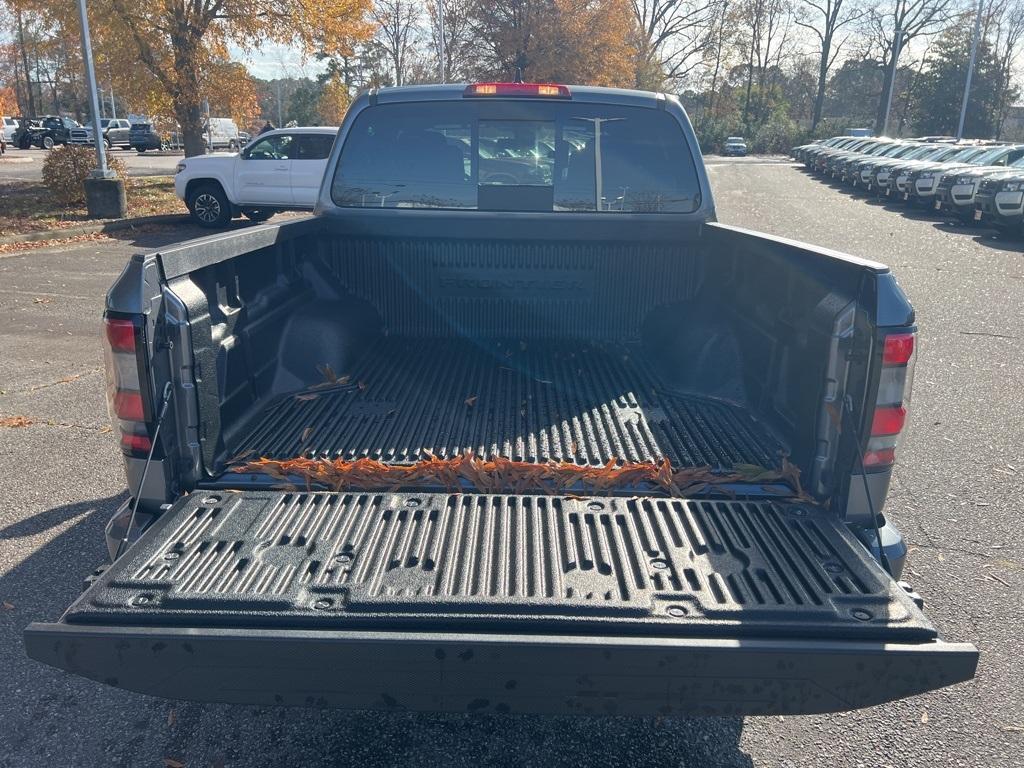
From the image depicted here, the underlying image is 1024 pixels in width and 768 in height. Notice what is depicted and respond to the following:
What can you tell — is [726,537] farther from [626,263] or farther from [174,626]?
[626,263]

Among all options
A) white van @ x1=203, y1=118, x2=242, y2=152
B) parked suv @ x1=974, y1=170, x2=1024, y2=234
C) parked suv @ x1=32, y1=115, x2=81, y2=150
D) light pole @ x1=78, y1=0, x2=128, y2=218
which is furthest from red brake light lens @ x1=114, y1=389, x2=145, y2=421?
parked suv @ x1=32, y1=115, x2=81, y2=150

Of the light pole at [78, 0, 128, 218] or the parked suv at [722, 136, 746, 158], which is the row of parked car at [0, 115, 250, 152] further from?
the parked suv at [722, 136, 746, 158]

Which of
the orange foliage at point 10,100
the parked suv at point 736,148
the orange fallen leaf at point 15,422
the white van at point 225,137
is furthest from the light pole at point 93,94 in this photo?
the orange foliage at point 10,100

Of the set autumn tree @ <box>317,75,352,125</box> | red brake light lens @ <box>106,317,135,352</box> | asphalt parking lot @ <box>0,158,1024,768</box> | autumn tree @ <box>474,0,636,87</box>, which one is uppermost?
autumn tree @ <box>474,0,636,87</box>

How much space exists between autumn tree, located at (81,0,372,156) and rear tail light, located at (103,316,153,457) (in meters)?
19.1

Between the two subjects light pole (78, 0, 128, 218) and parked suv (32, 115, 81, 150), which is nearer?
A: light pole (78, 0, 128, 218)

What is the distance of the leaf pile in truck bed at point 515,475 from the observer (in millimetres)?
2855

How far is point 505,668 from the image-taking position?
2012mm

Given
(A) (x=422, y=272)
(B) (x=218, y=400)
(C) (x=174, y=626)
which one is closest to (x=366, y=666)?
(C) (x=174, y=626)

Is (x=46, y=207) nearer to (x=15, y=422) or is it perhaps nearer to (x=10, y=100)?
(x=15, y=422)

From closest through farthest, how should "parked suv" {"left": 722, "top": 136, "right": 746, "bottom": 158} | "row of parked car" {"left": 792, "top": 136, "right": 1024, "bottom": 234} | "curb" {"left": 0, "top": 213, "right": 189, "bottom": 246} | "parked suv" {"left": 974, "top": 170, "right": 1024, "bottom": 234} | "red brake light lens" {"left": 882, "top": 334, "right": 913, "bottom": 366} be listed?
"red brake light lens" {"left": 882, "top": 334, "right": 913, "bottom": 366}
"curb" {"left": 0, "top": 213, "right": 189, "bottom": 246}
"parked suv" {"left": 974, "top": 170, "right": 1024, "bottom": 234}
"row of parked car" {"left": 792, "top": 136, "right": 1024, "bottom": 234}
"parked suv" {"left": 722, "top": 136, "right": 746, "bottom": 158}

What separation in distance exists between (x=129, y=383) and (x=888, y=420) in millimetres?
2381

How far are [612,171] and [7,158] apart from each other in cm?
4181

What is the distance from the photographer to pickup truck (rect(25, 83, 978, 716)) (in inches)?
80.5
